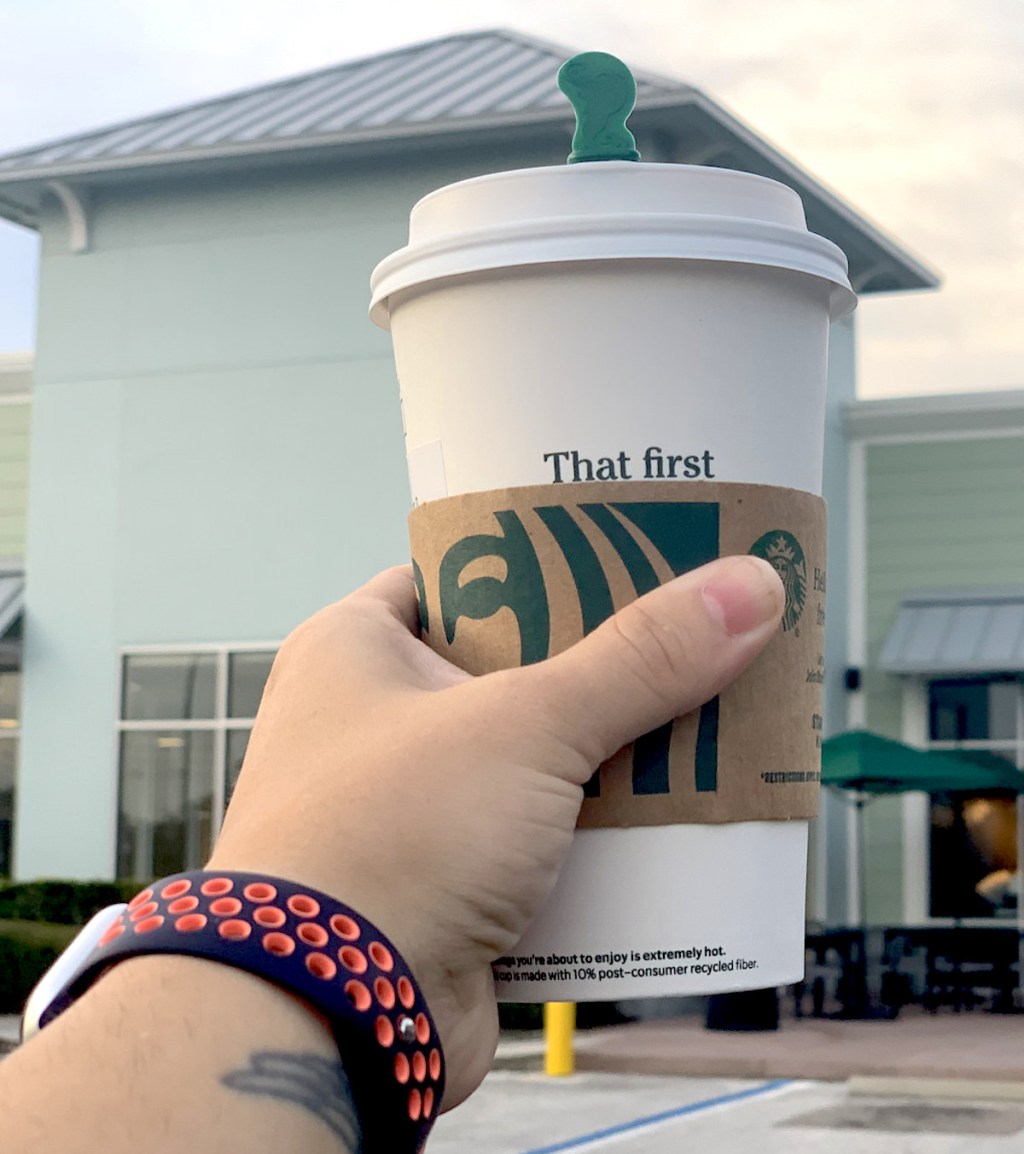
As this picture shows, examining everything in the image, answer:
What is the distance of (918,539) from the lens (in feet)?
60.4

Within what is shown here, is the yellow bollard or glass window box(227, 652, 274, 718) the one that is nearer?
the yellow bollard

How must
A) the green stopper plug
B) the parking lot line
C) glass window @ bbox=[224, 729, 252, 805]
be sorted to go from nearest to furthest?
the green stopper plug < the parking lot line < glass window @ bbox=[224, 729, 252, 805]

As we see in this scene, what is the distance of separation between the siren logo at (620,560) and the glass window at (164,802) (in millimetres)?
15011

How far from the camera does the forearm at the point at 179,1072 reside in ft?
4.60

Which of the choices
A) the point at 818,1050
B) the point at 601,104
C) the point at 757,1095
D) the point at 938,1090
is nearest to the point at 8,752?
the point at 818,1050

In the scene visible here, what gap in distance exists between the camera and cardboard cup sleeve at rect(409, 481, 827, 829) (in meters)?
1.85

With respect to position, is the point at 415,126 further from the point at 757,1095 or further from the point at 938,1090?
the point at 938,1090

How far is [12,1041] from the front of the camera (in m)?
13.4

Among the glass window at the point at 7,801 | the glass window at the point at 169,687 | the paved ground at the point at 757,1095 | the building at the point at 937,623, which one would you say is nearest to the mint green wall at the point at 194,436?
the glass window at the point at 169,687

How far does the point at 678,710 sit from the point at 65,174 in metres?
16.2

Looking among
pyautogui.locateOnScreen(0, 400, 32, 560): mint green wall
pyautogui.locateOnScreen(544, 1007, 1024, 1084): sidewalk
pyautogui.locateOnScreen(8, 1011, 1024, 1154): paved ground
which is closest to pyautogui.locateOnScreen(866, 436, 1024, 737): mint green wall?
pyautogui.locateOnScreen(544, 1007, 1024, 1084): sidewalk

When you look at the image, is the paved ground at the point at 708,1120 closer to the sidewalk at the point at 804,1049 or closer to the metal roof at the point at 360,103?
the sidewalk at the point at 804,1049

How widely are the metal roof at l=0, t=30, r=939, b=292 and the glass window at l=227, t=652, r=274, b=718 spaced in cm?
472

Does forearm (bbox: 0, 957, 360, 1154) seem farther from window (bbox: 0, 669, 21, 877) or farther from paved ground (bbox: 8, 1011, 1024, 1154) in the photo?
window (bbox: 0, 669, 21, 877)
